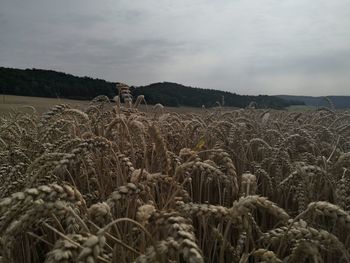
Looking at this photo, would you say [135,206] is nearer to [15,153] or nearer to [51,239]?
[51,239]

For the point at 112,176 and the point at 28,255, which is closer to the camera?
the point at 28,255

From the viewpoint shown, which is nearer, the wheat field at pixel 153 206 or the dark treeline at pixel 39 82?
the wheat field at pixel 153 206

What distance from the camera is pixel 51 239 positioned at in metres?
1.98

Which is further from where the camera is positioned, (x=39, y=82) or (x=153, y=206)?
(x=39, y=82)

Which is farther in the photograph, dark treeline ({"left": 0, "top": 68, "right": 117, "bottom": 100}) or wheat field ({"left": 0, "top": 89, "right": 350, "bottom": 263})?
dark treeline ({"left": 0, "top": 68, "right": 117, "bottom": 100})

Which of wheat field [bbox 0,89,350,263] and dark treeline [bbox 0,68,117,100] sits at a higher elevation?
dark treeline [bbox 0,68,117,100]

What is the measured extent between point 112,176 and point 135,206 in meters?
0.68

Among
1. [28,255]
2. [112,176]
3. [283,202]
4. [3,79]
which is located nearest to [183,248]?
[28,255]

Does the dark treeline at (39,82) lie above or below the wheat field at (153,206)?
above

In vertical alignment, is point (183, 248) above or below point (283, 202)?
above

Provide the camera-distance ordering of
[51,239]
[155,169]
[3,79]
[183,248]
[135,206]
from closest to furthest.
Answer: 1. [183,248]
2. [135,206]
3. [51,239]
4. [155,169]
5. [3,79]

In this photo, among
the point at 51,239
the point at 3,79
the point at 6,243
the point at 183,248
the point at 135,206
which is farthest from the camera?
the point at 3,79

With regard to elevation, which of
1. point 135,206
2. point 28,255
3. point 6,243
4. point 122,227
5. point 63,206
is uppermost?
point 63,206

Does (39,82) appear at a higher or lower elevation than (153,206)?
higher
